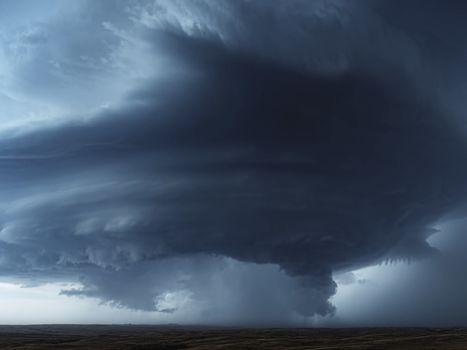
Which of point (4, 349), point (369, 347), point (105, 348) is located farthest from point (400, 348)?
point (4, 349)

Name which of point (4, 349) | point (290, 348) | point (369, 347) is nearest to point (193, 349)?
point (290, 348)

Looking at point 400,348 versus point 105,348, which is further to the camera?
point 105,348

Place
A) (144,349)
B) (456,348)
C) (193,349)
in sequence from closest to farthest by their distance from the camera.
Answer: (456,348)
(193,349)
(144,349)

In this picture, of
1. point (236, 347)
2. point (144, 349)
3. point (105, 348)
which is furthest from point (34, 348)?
point (236, 347)

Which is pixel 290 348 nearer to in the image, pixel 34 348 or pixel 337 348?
pixel 337 348

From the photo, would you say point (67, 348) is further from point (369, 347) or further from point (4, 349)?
point (369, 347)

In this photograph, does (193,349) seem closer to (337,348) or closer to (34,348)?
(337,348)

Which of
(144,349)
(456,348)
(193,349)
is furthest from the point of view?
(144,349)

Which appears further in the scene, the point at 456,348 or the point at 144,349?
the point at 144,349
